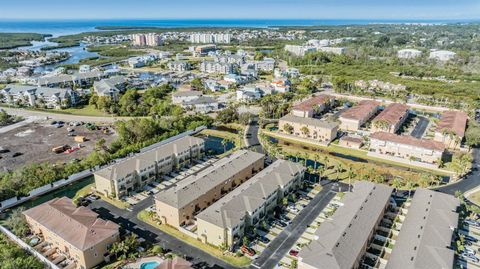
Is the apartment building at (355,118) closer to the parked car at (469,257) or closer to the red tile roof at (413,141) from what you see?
the red tile roof at (413,141)

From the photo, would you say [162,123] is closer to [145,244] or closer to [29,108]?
[145,244]

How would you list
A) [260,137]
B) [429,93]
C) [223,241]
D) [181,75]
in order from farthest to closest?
[181,75] → [429,93] → [260,137] → [223,241]

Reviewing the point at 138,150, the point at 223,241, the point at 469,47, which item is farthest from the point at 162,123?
the point at 469,47

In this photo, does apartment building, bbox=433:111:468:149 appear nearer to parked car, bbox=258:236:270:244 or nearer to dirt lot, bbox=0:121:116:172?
parked car, bbox=258:236:270:244

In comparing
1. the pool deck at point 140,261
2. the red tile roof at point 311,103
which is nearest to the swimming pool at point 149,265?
the pool deck at point 140,261

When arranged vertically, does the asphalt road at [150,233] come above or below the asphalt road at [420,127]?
below

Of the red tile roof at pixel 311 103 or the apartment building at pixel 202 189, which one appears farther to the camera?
the red tile roof at pixel 311 103

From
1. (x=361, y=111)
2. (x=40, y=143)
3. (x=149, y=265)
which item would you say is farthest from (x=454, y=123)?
(x=40, y=143)
